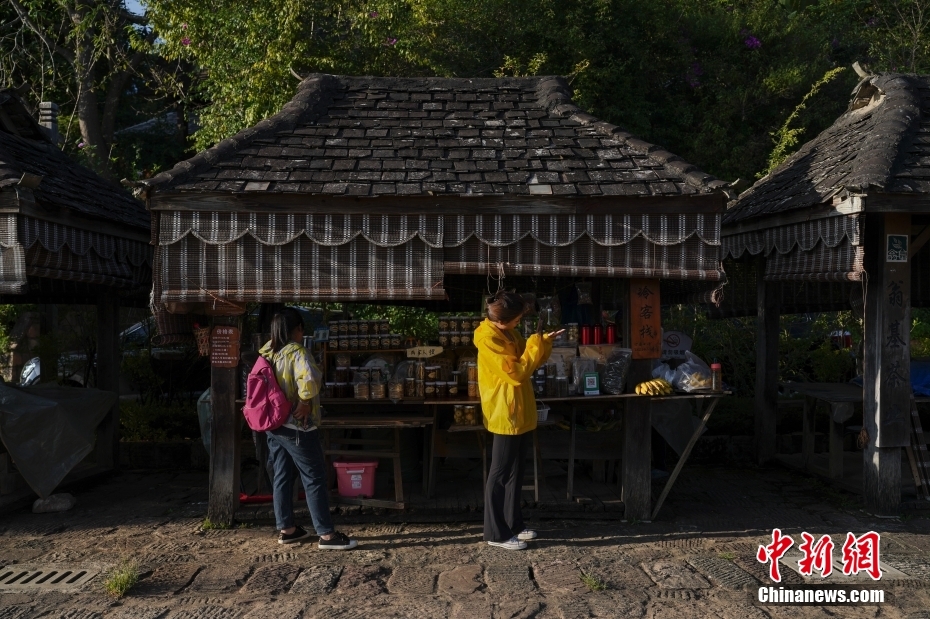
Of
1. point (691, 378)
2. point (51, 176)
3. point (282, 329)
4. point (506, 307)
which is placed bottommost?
point (691, 378)

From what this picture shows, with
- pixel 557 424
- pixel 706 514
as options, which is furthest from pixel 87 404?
pixel 706 514

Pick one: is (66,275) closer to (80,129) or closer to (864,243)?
(864,243)

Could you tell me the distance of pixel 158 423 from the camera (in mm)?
11078

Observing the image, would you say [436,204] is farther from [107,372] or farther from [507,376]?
[107,372]

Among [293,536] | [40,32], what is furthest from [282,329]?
[40,32]

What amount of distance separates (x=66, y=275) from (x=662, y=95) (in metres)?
11.4

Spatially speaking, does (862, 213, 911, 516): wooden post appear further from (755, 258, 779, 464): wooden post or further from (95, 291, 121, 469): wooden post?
(95, 291, 121, 469): wooden post

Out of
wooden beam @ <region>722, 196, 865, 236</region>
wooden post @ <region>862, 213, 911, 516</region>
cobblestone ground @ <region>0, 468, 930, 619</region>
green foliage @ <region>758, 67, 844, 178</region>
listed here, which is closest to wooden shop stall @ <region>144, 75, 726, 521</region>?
cobblestone ground @ <region>0, 468, 930, 619</region>

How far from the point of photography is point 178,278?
22.9 ft

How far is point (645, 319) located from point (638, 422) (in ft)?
3.05

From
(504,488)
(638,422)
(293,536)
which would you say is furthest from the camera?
(638,422)

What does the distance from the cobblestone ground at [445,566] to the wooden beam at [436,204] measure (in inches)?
108

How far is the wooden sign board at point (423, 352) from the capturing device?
7.53m

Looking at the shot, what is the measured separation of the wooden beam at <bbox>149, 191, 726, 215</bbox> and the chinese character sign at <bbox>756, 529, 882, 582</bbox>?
2734 mm
